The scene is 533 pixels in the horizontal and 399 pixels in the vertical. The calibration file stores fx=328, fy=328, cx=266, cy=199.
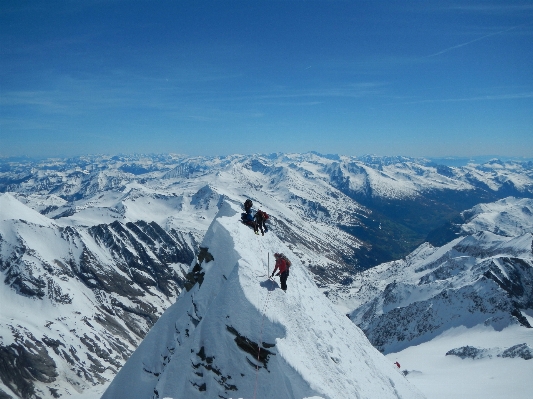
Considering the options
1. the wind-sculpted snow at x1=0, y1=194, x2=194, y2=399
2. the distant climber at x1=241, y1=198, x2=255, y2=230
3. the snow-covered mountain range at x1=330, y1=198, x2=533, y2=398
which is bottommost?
the wind-sculpted snow at x1=0, y1=194, x2=194, y2=399

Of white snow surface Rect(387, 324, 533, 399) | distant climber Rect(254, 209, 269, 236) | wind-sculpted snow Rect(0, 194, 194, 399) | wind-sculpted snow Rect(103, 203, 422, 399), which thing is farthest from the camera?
wind-sculpted snow Rect(0, 194, 194, 399)

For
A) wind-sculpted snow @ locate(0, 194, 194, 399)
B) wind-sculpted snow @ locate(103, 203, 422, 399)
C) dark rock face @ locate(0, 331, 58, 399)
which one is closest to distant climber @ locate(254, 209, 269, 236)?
wind-sculpted snow @ locate(103, 203, 422, 399)

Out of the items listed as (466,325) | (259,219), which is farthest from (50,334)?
(466,325)

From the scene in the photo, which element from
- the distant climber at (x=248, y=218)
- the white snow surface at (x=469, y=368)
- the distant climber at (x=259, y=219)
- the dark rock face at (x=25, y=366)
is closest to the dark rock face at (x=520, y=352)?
the white snow surface at (x=469, y=368)

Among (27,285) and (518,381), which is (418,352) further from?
(27,285)

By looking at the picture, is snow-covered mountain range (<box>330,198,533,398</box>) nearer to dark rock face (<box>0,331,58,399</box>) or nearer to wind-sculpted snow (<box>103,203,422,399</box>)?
wind-sculpted snow (<box>103,203,422,399</box>)

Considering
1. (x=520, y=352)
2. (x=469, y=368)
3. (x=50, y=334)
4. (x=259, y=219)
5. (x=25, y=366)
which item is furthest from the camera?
(x=50, y=334)

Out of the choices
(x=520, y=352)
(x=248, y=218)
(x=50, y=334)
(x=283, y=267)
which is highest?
(x=248, y=218)

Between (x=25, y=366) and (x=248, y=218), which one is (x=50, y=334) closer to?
(x=25, y=366)
